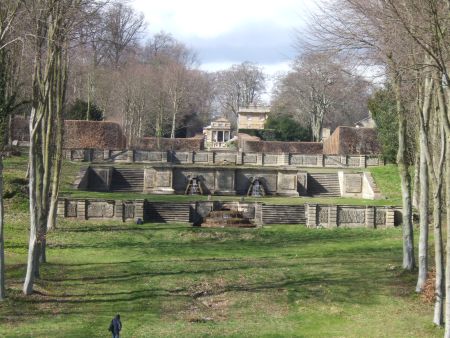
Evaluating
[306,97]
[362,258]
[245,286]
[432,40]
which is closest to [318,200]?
[362,258]

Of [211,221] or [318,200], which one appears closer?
[211,221]

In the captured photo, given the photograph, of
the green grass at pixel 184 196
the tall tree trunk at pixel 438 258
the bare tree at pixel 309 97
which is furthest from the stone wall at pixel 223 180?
the tall tree trunk at pixel 438 258

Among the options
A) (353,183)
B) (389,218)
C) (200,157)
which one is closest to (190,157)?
(200,157)

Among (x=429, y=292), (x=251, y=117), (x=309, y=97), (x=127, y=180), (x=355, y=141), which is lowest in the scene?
(x=429, y=292)

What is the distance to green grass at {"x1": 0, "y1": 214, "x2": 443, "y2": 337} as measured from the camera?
583 inches

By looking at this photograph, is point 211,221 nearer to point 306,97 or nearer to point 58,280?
point 58,280

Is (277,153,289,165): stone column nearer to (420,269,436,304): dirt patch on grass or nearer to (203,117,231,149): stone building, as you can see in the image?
(420,269,436,304): dirt patch on grass

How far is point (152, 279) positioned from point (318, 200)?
2106 centimetres

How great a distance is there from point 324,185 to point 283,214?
11.4 meters

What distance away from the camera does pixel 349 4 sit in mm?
16391

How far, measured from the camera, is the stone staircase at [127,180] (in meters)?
41.4

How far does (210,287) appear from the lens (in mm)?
18781

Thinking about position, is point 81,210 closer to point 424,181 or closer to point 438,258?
point 424,181

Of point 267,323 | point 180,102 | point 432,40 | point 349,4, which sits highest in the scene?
point 180,102
